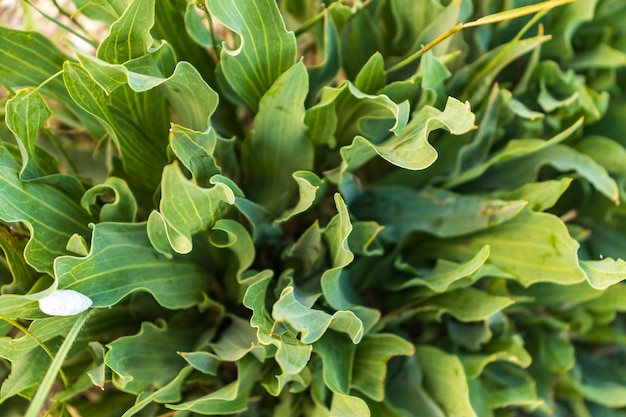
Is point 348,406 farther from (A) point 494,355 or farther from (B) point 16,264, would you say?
(B) point 16,264

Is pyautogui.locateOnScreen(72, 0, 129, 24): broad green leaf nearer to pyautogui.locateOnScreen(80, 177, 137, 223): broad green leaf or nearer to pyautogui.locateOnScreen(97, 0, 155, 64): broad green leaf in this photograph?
pyautogui.locateOnScreen(97, 0, 155, 64): broad green leaf

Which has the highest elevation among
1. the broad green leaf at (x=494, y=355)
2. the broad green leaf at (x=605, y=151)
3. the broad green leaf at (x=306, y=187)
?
the broad green leaf at (x=306, y=187)

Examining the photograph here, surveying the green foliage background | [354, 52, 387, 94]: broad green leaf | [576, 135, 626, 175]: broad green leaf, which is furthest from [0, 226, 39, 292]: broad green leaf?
[576, 135, 626, 175]: broad green leaf

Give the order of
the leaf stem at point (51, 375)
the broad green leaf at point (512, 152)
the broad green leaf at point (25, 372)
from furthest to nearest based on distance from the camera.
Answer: the broad green leaf at point (512, 152)
the broad green leaf at point (25, 372)
the leaf stem at point (51, 375)

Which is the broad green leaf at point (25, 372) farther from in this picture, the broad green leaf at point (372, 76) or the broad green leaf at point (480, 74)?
the broad green leaf at point (480, 74)

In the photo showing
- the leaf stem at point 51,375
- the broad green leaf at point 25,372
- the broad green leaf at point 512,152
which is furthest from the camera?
the broad green leaf at point 512,152

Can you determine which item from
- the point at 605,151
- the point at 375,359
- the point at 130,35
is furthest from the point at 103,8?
the point at 605,151

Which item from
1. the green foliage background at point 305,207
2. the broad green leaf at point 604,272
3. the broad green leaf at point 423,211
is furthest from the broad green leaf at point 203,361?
the broad green leaf at point 604,272
